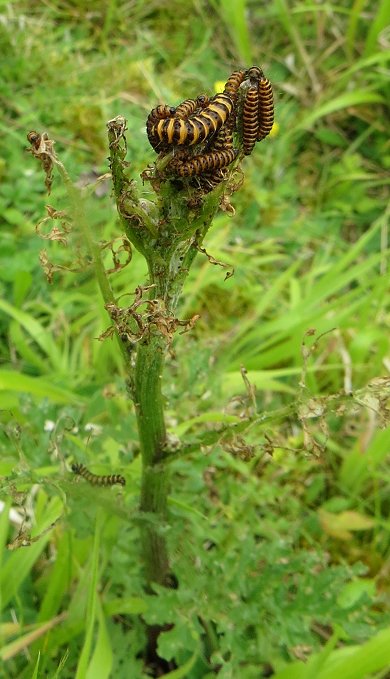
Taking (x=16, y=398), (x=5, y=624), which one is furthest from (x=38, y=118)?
(x=5, y=624)

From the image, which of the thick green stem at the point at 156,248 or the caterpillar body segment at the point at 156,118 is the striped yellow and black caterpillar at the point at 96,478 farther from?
the caterpillar body segment at the point at 156,118

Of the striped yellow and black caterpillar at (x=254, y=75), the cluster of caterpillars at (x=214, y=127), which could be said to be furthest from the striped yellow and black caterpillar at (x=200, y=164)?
the striped yellow and black caterpillar at (x=254, y=75)

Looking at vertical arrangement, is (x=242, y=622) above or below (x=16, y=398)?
below

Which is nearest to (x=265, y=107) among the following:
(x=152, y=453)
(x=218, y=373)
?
(x=152, y=453)

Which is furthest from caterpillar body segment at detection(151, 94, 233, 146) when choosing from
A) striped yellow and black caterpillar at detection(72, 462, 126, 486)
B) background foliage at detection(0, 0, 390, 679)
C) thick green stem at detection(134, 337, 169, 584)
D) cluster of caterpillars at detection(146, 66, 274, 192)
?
striped yellow and black caterpillar at detection(72, 462, 126, 486)

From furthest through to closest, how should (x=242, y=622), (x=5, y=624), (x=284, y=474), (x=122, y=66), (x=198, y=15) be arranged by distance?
(x=198, y=15)
(x=122, y=66)
(x=284, y=474)
(x=5, y=624)
(x=242, y=622)

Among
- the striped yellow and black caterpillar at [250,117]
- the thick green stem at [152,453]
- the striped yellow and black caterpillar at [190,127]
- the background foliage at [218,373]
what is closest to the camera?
the striped yellow and black caterpillar at [190,127]

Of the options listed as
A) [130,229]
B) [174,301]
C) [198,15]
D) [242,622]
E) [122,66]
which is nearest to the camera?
[130,229]

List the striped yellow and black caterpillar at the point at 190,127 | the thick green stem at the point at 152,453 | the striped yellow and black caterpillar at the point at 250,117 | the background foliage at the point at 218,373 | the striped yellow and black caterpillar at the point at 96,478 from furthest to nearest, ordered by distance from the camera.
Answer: the background foliage at the point at 218,373 → the striped yellow and black caterpillar at the point at 96,478 → the thick green stem at the point at 152,453 → the striped yellow and black caterpillar at the point at 250,117 → the striped yellow and black caterpillar at the point at 190,127

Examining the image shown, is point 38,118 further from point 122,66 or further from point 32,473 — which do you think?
point 32,473
